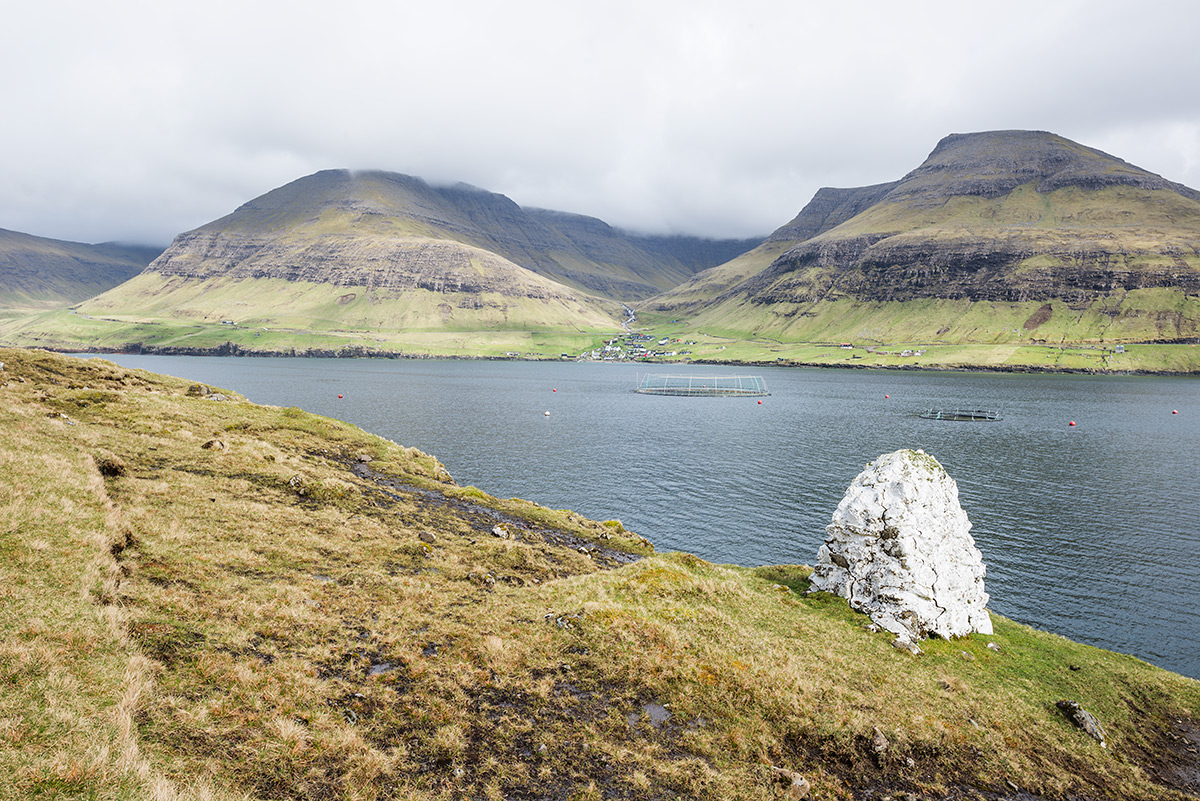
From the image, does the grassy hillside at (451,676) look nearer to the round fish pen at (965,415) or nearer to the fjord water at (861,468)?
the fjord water at (861,468)

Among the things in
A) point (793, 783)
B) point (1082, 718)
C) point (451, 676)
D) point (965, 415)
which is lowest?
point (1082, 718)

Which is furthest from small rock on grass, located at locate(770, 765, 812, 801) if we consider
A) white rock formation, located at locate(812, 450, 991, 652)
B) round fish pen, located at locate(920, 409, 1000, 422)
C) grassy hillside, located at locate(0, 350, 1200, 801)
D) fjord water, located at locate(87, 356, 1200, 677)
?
round fish pen, located at locate(920, 409, 1000, 422)

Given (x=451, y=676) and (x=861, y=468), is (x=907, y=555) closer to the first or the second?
(x=451, y=676)

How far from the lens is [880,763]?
1692 centimetres

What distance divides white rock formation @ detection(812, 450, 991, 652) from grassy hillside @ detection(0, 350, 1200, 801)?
1225 millimetres

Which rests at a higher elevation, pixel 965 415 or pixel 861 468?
pixel 965 415

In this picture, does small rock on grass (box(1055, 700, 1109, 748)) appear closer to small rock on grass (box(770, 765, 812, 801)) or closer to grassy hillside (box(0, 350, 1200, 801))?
grassy hillside (box(0, 350, 1200, 801))

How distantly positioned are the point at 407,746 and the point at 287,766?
2.89 metres

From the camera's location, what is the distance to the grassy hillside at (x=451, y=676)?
12656 millimetres

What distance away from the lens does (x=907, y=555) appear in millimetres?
25641

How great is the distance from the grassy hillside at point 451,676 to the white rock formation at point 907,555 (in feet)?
4.02

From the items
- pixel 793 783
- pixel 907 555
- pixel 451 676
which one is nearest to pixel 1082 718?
pixel 907 555

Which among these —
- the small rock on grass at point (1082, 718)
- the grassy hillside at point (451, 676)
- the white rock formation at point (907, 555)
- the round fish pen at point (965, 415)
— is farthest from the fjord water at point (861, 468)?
the small rock on grass at point (1082, 718)

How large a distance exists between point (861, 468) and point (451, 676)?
8675 cm
